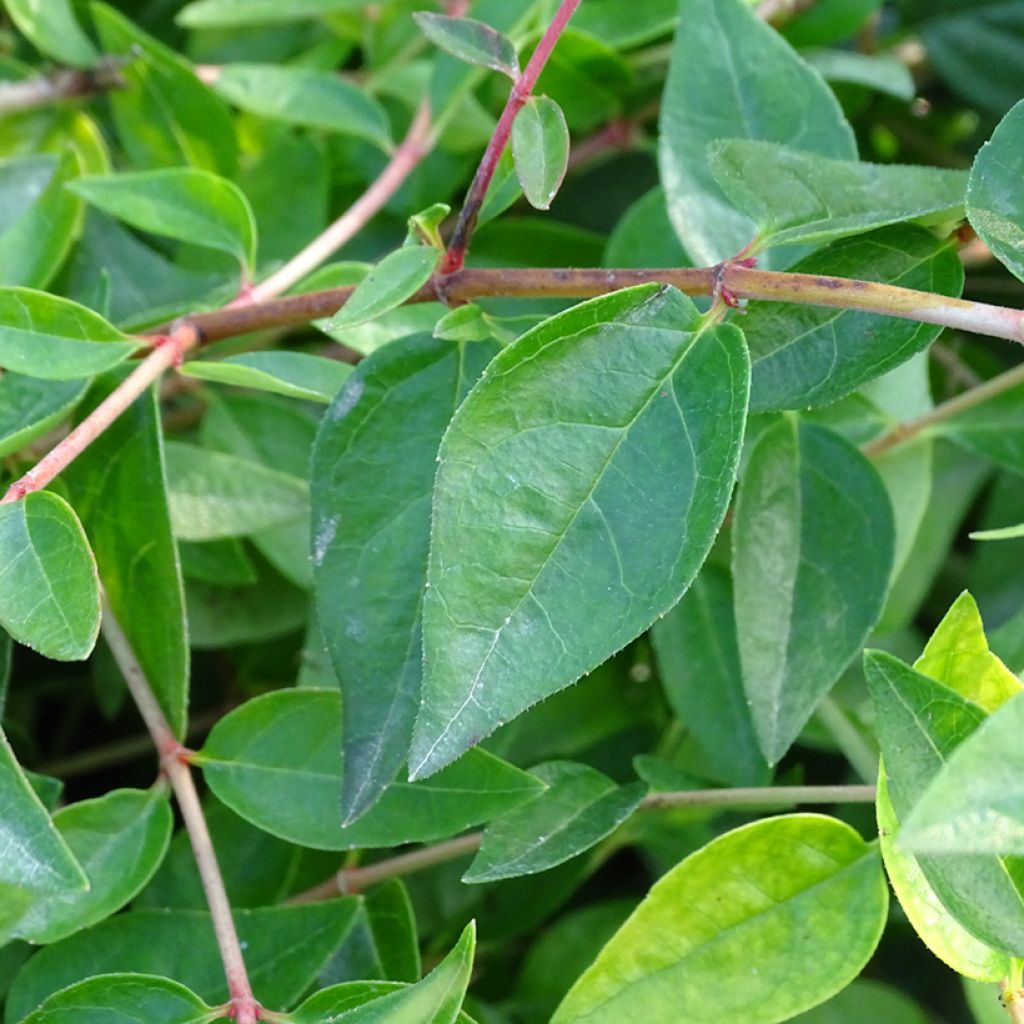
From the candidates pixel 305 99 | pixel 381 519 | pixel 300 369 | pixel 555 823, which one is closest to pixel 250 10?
pixel 305 99

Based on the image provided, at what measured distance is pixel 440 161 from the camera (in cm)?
81

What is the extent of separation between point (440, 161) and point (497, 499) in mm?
464

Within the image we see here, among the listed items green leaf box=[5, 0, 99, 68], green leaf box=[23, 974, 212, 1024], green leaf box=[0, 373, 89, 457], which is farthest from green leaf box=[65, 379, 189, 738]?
green leaf box=[5, 0, 99, 68]

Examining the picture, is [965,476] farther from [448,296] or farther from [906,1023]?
[448,296]

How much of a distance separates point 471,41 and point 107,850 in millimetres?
372

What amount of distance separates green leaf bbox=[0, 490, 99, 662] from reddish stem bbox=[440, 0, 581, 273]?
0.18 metres

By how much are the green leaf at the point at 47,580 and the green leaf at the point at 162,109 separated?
405 mm

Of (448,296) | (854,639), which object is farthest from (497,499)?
(854,639)

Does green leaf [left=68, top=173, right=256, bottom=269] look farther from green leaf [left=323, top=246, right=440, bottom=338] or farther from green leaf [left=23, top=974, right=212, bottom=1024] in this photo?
green leaf [left=23, top=974, right=212, bottom=1024]

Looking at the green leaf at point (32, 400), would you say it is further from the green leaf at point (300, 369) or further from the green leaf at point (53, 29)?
the green leaf at point (53, 29)

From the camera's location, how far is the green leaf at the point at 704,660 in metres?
0.65

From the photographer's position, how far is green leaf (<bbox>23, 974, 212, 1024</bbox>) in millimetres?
459

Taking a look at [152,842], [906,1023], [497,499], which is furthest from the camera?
[906,1023]

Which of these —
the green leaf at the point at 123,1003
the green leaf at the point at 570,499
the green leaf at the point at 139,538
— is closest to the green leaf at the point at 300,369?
the green leaf at the point at 139,538
